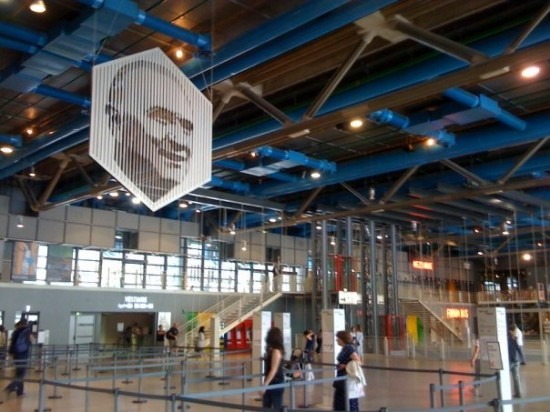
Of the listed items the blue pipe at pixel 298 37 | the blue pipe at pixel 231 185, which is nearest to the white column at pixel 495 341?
the blue pipe at pixel 298 37

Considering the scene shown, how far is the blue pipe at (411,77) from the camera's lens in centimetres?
1062

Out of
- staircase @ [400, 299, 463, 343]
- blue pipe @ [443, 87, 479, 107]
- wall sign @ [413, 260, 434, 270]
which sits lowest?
staircase @ [400, 299, 463, 343]

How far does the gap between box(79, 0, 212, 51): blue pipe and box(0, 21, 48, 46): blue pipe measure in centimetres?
194

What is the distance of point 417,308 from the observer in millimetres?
35500

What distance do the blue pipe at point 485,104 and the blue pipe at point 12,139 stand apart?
1212 cm

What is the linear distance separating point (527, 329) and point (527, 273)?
2.68 meters

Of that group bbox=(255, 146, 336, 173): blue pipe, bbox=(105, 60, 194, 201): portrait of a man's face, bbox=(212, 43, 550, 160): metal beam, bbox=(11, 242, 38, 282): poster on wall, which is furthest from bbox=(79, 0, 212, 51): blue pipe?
bbox=(11, 242, 38, 282): poster on wall

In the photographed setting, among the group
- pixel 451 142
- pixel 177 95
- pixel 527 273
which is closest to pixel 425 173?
pixel 451 142

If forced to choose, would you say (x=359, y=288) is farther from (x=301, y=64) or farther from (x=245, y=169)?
(x=301, y=64)

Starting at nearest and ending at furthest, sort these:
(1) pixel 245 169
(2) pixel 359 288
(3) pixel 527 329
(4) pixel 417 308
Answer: (1) pixel 245 169 → (3) pixel 527 329 → (2) pixel 359 288 → (4) pixel 417 308

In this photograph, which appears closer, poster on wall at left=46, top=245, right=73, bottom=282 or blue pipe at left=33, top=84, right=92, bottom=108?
blue pipe at left=33, top=84, right=92, bottom=108

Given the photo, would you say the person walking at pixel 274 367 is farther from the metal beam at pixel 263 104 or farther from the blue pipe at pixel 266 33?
the metal beam at pixel 263 104

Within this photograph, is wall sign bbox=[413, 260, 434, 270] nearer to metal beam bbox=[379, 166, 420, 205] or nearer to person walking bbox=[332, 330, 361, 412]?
metal beam bbox=[379, 166, 420, 205]

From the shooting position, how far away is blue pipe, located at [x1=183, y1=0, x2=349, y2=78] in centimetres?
912
